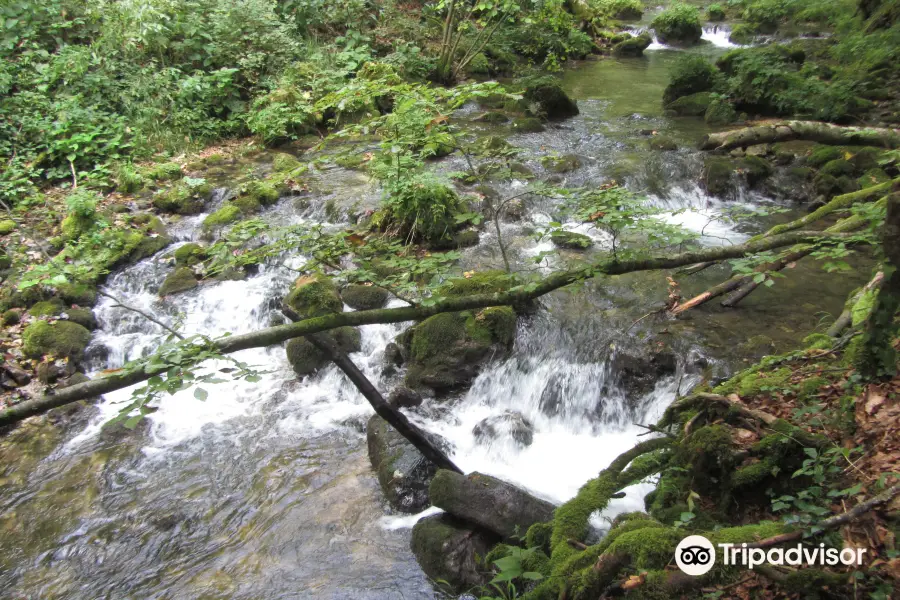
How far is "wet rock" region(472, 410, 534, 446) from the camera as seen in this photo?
544 cm

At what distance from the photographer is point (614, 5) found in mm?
23406

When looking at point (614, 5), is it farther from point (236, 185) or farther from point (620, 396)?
point (620, 396)

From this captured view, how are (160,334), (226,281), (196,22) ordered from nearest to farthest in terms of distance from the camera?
(160,334) → (226,281) → (196,22)

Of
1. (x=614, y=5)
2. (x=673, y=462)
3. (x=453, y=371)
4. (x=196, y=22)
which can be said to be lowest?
(x=453, y=371)

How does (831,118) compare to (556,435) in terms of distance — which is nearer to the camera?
(556,435)

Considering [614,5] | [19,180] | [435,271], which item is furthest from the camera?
[614,5]

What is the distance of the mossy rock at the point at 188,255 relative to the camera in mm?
8234

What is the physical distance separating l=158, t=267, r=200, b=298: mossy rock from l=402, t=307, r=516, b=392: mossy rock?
12.6ft

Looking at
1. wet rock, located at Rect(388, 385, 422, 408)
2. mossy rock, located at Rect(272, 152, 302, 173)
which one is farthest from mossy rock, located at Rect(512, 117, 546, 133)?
wet rock, located at Rect(388, 385, 422, 408)

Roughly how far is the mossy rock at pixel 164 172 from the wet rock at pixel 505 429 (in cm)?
810

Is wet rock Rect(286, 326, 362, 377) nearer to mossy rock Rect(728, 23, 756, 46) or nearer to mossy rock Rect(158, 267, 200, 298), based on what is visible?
mossy rock Rect(158, 267, 200, 298)

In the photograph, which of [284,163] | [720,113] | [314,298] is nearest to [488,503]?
[314,298]

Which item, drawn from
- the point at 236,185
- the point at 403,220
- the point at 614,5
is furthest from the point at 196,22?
the point at 614,5

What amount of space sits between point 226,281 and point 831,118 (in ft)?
35.3
